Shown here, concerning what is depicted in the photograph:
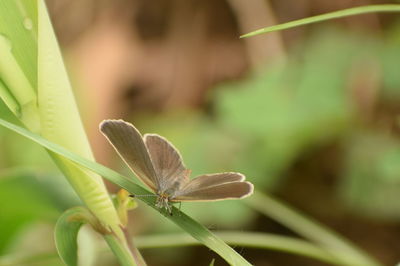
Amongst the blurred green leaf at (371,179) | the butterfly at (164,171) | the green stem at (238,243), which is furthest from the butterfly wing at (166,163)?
the blurred green leaf at (371,179)

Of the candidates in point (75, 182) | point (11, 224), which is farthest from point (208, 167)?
point (75, 182)

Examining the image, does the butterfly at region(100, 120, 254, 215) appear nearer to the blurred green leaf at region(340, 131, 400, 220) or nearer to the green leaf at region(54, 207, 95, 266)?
the green leaf at region(54, 207, 95, 266)

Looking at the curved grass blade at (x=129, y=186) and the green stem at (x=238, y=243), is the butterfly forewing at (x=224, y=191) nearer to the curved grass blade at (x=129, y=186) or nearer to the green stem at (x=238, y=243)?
the curved grass blade at (x=129, y=186)

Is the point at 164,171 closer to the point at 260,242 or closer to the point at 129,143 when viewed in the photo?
the point at 129,143

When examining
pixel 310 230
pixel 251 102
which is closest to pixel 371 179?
pixel 251 102

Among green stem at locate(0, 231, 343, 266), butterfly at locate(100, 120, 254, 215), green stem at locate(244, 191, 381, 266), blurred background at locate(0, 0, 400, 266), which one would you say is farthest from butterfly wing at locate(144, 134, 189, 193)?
blurred background at locate(0, 0, 400, 266)

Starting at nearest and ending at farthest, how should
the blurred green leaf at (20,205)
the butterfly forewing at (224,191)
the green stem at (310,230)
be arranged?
1. the butterfly forewing at (224,191)
2. the blurred green leaf at (20,205)
3. the green stem at (310,230)
